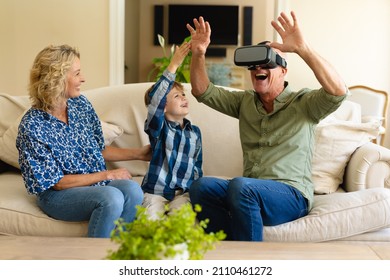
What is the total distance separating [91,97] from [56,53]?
2.26 feet

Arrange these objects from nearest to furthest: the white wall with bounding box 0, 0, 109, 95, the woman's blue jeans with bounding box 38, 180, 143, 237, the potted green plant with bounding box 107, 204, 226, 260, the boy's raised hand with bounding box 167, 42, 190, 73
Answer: the potted green plant with bounding box 107, 204, 226, 260 < the woman's blue jeans with bounding box 38, 180, 143, 237 < the boy's raised hand with bounding box 167, 42, 190, 73 < the white wall with bounding box 0, 0, 109, 95

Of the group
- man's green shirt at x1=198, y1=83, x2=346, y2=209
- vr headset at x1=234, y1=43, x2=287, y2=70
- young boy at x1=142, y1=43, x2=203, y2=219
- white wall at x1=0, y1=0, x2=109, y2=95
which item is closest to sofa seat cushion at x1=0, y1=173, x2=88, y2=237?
young boy at x1=142, y1=43, x2=203, y2=219

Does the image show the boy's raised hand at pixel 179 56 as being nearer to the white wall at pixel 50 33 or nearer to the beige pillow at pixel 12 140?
the beige pillow at pixel 12 140

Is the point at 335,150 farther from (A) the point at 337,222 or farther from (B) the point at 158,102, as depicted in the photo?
(B) the point at 158,102

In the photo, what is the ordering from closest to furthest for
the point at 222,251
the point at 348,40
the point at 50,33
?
the point at 222,251, the point at 50,33, the point at 348,40

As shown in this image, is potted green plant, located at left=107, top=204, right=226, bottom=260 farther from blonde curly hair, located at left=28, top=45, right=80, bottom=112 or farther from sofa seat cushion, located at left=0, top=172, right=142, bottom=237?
blonde curly hair, located at left=28, top=45, right=80, bottom=112

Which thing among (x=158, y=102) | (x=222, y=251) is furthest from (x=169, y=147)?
(x=222, y=251)

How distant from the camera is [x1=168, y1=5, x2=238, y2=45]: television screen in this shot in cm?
805

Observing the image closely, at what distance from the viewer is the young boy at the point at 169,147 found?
7.68ft

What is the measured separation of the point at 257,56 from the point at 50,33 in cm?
394

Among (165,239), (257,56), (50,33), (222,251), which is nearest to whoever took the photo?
Result: (165,239)

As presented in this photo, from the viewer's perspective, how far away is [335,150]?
2.48 m

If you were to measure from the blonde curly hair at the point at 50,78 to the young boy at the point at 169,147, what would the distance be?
0.37 meters

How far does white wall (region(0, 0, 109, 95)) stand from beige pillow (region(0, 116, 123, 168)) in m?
3.01
